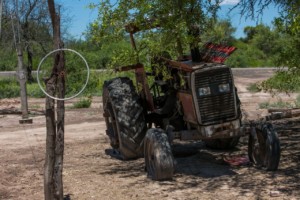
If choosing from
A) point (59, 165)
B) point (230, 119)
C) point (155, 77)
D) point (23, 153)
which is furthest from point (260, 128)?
point (23, 153)

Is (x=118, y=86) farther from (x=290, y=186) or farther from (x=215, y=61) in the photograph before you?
(x=290, y=186)

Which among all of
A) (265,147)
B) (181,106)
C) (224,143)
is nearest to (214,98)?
(181,106)

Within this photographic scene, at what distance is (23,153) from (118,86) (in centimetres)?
261

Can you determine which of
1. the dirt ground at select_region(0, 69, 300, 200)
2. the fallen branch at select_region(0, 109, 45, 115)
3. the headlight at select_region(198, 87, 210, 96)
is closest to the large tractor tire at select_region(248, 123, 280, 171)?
the dirt ground at select_region(0, 69, 300, 200)

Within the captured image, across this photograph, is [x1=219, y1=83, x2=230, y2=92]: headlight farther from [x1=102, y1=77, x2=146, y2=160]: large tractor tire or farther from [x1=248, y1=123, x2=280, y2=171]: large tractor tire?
[x1=102, y1=77, x2=146, y2=160]: large tractor tire

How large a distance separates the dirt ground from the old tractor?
11.8 inches

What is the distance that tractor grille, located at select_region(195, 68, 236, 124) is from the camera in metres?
7.76

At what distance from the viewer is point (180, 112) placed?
28.1 ft

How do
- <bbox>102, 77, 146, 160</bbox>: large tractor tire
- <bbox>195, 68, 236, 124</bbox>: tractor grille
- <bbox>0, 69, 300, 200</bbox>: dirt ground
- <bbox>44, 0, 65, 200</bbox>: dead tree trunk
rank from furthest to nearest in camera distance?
<bbox>102, 77, 146, 160</bbox>: large tractor tire → <bbox>195, 68, 236, 124</bbox>: tractor grille → <bbox>0, 69, 300, 200</bbox>: dirt ground → <bbox>44, 0, 65, 200</bbox>: dead tree trunk

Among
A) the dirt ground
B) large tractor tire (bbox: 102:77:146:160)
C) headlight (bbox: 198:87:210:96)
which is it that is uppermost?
headlight (bbox: 198:87:210:96)

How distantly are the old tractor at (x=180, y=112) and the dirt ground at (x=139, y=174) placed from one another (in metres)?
0.30

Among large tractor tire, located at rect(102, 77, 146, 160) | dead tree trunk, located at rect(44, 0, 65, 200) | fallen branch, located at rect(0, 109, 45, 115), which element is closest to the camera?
dead tree trunk, located at rect(44, 0, 65, 200)

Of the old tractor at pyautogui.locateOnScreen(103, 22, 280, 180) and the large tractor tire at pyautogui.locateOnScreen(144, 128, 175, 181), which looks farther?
the old tractor at pyautogui.locateOnScreen(103, 22, 280, 180)

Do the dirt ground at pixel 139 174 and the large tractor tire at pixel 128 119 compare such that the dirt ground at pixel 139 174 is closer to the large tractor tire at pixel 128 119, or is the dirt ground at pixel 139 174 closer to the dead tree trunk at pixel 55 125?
the large tractor tire at pixel 128 119
